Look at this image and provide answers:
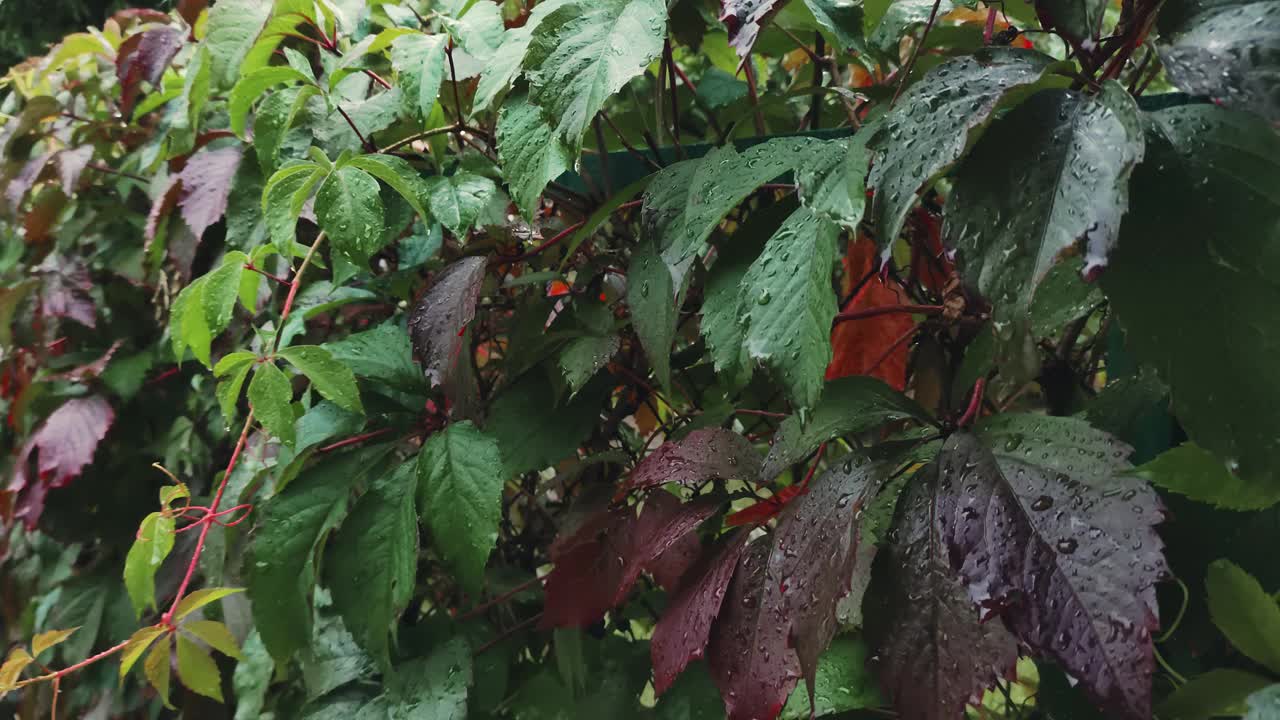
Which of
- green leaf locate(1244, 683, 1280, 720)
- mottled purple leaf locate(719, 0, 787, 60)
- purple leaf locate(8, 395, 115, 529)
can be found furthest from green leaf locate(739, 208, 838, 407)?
purple leaf locate(8, 395, 115, 529)

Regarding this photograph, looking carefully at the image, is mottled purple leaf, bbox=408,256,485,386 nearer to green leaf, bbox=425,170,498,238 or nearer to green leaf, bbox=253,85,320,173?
green leaf, bbox=425,170,498,238

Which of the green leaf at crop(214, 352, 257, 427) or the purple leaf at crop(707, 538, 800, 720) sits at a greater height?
the green leaf at crop(214, 352, 257, 427)

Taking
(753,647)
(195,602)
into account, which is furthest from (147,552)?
(753,647)

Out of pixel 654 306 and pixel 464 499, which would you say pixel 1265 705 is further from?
pixel 464 499

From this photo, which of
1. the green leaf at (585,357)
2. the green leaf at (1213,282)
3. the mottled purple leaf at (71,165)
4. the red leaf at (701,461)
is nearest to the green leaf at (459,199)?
the green leaf at (585,357)

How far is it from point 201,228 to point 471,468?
0.52 metres

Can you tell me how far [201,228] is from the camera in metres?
0.96

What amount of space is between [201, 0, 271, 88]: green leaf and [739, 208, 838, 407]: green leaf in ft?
1.98

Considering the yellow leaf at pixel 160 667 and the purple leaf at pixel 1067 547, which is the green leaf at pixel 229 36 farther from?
the purple leaf at pixel 1067 547

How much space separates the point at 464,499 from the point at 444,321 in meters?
0.14

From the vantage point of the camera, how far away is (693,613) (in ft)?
1.89

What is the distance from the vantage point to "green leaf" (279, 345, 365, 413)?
26.5 inches

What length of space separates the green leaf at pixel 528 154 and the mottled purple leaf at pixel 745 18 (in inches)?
5.4

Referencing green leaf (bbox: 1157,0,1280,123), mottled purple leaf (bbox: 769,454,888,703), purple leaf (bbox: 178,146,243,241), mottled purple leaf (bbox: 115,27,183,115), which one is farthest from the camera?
mottled purple leaf (bbox: 115,27,183,115)
